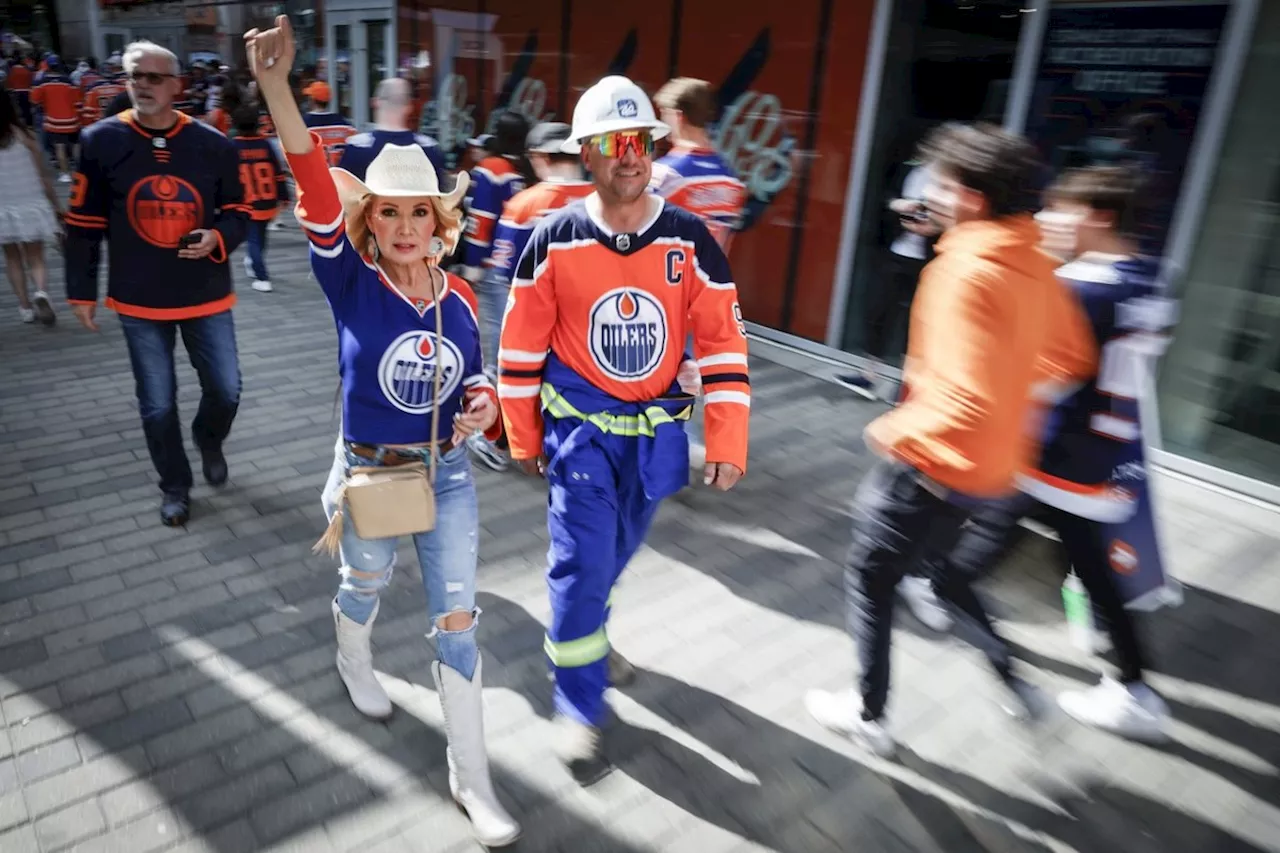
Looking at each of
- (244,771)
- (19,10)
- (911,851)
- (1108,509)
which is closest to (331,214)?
(244,771)

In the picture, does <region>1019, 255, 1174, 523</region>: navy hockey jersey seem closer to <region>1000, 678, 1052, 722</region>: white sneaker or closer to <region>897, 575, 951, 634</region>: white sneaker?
<region>1000, 678, 1052, 722</region>: white sneaker

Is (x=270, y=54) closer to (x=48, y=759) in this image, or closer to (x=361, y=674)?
(x=361, y=674)

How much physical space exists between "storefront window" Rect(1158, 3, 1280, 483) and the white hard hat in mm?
4135

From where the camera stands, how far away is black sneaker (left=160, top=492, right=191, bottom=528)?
4.17 meters

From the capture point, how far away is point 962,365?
2.38 meters

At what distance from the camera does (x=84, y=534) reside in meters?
4.07

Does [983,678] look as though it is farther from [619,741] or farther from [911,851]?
[619,741]

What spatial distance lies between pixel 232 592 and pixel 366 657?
1.09 meters

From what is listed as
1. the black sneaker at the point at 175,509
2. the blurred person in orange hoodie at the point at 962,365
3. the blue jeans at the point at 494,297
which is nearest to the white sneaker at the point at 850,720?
the blurred person in orange hoodie at the point at 962,365

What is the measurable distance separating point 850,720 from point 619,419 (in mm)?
1295

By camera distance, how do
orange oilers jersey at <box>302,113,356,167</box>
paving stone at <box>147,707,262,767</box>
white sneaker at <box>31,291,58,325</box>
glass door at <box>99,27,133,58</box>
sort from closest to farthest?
paving stone at <box>147,707,262,767</box> → white sneaker at <box>31,291,58,325</box> → orange oilers jersey at <box>302,113,356,167</box> → glass door at <box>99,27,133,58</box>

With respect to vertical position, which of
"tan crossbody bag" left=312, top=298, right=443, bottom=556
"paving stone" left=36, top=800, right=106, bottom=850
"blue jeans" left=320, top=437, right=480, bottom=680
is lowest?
"paving stone" left=36, top=800, right=106, bottom=850

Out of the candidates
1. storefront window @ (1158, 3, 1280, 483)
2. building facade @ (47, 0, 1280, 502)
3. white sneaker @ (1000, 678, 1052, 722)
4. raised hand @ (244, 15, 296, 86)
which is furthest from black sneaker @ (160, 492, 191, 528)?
storefront window @ (1158, 3, 1280, 483)

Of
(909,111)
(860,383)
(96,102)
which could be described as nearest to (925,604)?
(860,383)
